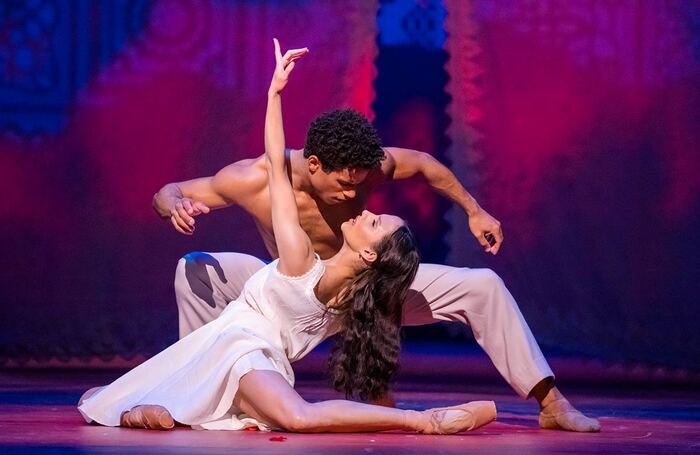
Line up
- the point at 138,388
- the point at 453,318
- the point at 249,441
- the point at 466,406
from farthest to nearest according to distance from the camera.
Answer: the point at 453,318 < the point at 138,388 < the point at 466,406 < the point at 249,441

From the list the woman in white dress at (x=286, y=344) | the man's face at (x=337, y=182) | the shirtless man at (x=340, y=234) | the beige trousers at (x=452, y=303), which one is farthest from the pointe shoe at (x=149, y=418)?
the man's face at (x=337, y=182)

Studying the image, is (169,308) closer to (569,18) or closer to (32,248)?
(32,248)

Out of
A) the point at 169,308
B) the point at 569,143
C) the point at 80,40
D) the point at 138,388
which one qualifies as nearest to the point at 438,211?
the point at 569,143

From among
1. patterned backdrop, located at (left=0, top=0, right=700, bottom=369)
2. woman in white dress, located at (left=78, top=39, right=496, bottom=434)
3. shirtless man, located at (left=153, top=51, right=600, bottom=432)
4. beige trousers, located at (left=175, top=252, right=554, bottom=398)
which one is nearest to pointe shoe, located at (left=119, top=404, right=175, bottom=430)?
woman in white dress, located at (left=78, top=39, right=496, bottom=434)

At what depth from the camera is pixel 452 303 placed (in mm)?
3732

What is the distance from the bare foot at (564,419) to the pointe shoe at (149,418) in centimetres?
112

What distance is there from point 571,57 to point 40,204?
2.84 m

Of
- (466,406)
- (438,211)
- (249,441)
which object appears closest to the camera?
(249,441)

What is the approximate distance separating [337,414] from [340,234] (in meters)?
1.01

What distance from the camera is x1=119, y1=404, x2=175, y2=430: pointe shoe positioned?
3.24m

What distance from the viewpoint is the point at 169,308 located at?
239 inches

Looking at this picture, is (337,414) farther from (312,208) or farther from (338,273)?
(312,208)

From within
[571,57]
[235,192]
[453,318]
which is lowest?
[453,318]

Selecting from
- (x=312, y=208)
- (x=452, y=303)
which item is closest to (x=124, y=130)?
(x=312, y=208)
